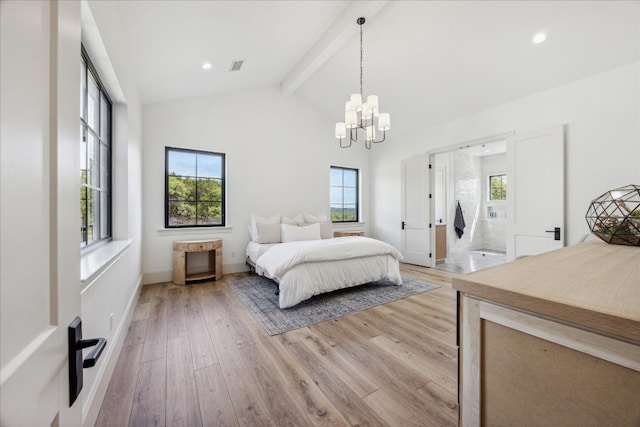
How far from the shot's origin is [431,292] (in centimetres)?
342

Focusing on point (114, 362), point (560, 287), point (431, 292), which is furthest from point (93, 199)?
point (431, 292)

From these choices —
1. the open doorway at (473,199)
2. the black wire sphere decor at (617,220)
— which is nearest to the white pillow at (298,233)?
the black wire sphere decor at (617,220)

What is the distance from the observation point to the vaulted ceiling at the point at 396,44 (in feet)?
8.03

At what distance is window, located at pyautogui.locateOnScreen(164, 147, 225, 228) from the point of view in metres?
4.08

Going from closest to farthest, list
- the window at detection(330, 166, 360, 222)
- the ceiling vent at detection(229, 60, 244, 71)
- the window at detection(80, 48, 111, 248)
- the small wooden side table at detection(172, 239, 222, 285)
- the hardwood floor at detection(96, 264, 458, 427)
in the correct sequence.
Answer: the hardwood floor at detection(96, 264, 458, 427), the window at detection(80, 48, 111, 248), the ceiling vent at detection(229, 60, 244, 71), the small wooden side table at detection(172, 239, 222, 285), the window at detection(330, 166, 360, 222)

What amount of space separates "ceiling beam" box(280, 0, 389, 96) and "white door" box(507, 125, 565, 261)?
267 cm

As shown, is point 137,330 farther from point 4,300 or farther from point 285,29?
point 285,29

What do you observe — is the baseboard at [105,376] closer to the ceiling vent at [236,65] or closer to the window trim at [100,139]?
the window trim at [100,139]

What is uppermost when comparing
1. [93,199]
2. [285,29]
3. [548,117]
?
[285,29]

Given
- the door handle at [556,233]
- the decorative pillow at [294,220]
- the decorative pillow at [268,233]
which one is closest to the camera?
the door handle at [556,233]

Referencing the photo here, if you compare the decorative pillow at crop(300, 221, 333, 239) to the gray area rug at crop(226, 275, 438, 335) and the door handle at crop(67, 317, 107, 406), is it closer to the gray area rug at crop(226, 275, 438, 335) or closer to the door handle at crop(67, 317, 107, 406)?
the gray area rug at crop(226, 275, 438, 335)

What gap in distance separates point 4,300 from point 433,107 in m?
5.09

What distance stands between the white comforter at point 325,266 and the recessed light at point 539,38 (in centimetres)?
295

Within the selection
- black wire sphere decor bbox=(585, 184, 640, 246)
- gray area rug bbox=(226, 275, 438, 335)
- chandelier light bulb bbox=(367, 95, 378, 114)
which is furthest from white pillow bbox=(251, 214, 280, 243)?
black wire sphere decor bbox=(585, 184, 640, 246)
